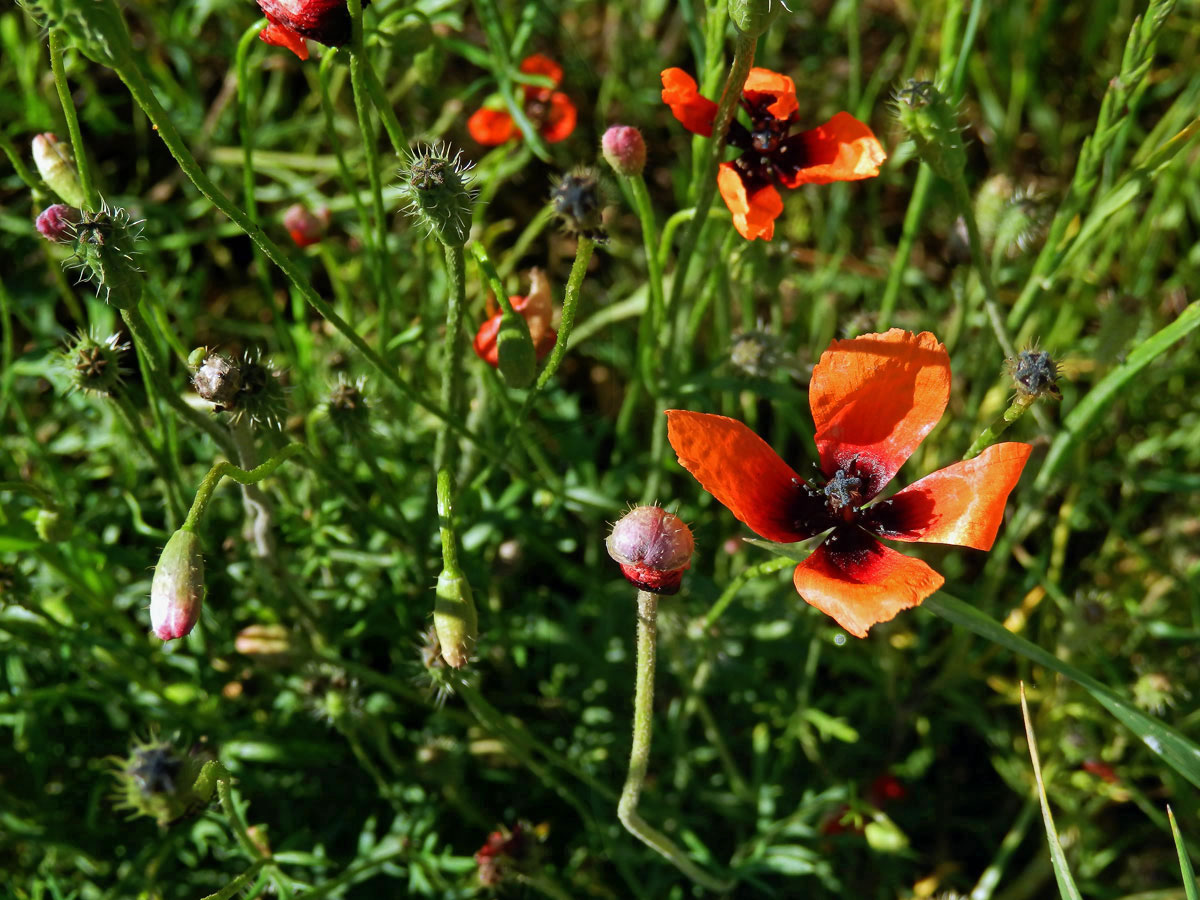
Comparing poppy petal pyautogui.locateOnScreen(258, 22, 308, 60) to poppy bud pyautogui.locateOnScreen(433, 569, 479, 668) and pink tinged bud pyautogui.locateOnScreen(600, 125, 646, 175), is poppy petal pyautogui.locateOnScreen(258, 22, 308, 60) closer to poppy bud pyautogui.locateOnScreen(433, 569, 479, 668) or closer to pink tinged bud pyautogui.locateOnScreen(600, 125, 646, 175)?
pink tinged bud pyautogui.locateOnScreen(600, 125, 646, 175)

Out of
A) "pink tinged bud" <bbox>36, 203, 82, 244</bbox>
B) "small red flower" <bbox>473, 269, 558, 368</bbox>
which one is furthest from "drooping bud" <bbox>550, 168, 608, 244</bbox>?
"pink tinged bud" <bbox>36, 203, 82, 244</bbox>

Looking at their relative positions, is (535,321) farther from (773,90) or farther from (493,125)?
(493,125)

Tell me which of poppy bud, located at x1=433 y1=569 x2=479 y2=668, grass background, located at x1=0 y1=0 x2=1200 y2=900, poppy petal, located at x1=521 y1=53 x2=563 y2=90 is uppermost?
poppy petal, located at x1=521 y1=53 x2=563 y2=90

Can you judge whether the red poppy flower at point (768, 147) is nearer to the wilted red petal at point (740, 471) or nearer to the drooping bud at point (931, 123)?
the drooping bud at point (931, 123)

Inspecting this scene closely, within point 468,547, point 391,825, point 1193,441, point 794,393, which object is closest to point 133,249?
point 468,547

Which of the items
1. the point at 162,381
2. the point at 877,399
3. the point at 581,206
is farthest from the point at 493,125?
the point at 877,399

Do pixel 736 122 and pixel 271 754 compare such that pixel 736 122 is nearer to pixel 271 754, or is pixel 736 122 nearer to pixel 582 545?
pixel 582 545
